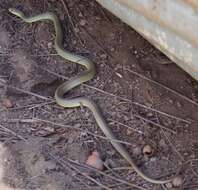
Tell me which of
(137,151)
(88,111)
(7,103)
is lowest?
(7,103)

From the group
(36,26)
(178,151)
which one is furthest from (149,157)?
(36,26)

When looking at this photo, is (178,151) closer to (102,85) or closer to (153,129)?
(153,129)

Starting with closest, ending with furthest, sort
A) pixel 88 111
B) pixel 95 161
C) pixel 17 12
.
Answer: pixel 95 161 < pixel 88 111 < pixel 17 12

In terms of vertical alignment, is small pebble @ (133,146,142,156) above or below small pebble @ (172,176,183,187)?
below

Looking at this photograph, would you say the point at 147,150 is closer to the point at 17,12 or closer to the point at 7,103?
the point at 7,103

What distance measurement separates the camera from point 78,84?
4398 millimetres

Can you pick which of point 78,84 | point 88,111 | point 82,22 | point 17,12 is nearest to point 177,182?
point 88,111

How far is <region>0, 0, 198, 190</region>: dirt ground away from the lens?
3562 millimetres

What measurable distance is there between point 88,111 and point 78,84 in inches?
13.7

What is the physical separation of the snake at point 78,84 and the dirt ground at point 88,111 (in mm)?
48

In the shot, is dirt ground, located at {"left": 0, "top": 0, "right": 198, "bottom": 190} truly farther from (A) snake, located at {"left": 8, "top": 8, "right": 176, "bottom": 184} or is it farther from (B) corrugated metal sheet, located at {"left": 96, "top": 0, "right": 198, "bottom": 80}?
(B) corrugated metal sheet, located at {"left": 96, "top": 0, "right": 198, "bottom": 80}

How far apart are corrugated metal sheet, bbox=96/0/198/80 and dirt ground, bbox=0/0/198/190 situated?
743mm

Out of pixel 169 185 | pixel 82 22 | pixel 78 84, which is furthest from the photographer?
pixel 82 22

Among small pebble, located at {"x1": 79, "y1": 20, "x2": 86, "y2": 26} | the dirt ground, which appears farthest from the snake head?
small pebble, located at {"x1": 79, "y1": 20, "x2": 86, "y2": 26}
